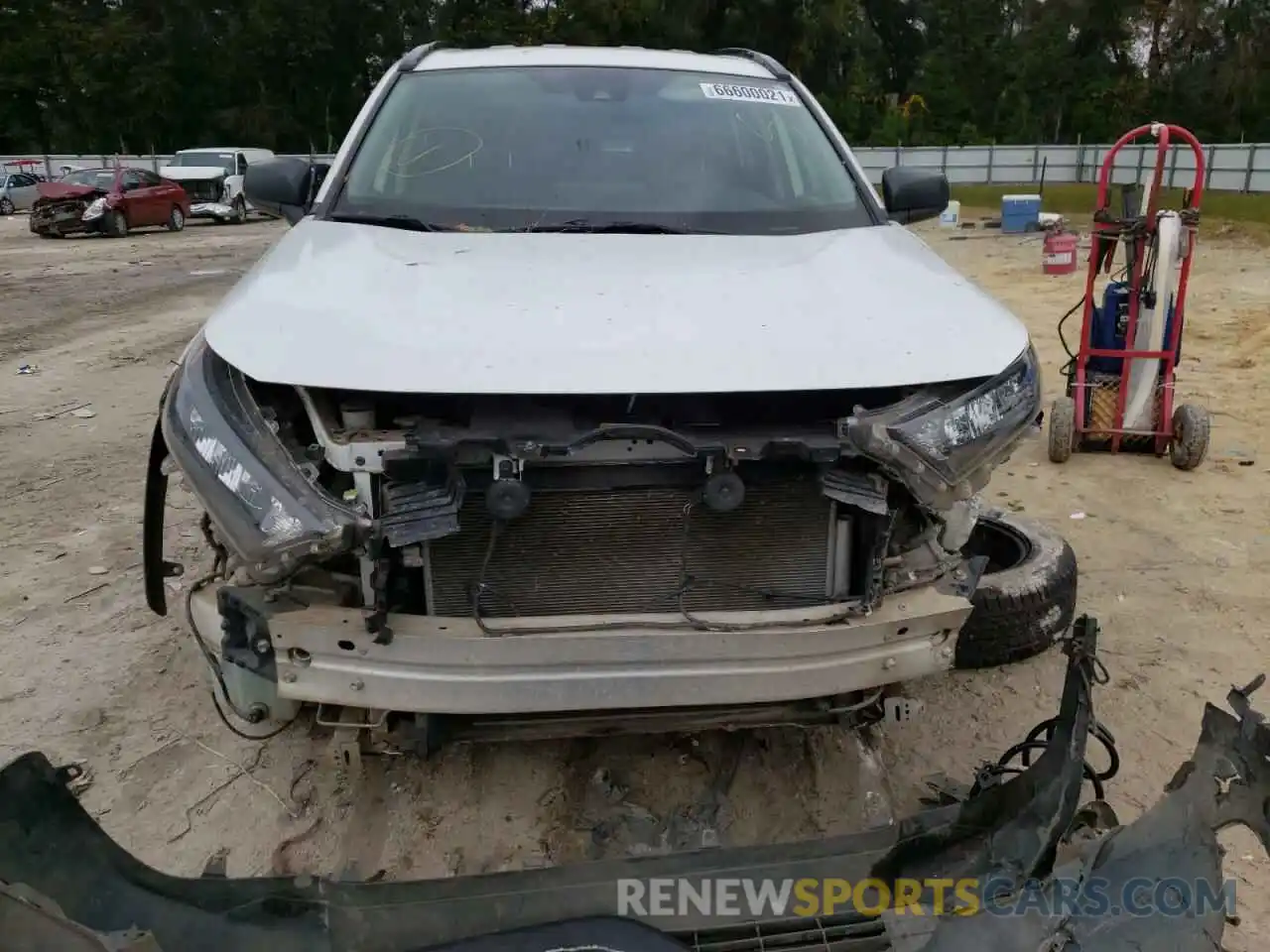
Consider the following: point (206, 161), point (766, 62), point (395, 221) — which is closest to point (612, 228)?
point (395, 221)

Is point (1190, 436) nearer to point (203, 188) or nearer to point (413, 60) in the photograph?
point (413, 60)

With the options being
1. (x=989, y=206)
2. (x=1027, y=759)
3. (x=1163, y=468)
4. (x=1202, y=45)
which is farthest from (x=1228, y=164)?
(x=1027, y=759)

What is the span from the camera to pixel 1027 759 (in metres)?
2.88

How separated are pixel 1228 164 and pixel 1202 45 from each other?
17553 mm

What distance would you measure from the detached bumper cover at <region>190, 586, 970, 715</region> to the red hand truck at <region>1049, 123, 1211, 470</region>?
12.5 ft

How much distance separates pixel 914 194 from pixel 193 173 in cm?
2393

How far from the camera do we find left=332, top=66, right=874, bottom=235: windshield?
10.8 ft

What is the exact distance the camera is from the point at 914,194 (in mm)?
3889

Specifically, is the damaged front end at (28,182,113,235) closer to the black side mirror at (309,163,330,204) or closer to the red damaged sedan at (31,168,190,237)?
the red damaged sedan at (31,168,190,237)

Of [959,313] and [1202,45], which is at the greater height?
[1202,45]

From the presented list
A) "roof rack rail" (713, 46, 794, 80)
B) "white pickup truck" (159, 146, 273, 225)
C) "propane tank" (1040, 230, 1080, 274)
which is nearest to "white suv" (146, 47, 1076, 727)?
"roof rack rail" (713, 46, 794, 80)

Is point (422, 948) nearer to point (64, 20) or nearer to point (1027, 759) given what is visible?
point (1027, 759)

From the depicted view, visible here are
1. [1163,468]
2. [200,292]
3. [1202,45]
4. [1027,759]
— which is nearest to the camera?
[1027,759]

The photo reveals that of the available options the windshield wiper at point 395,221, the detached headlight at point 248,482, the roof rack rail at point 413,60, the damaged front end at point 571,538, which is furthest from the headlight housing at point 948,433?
the roof rack rail at point 413,60
